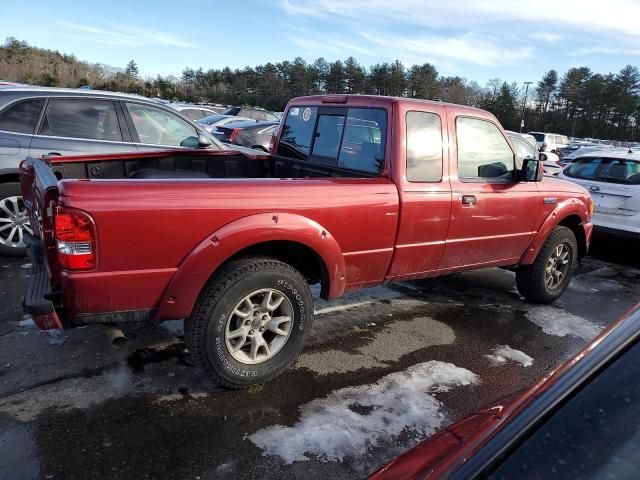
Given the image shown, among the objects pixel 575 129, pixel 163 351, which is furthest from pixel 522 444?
pixel 575 129

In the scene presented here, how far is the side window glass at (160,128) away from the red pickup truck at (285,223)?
1.64m

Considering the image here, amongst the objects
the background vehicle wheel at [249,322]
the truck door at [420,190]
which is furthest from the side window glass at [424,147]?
the background vehicle wheel at [249,322]

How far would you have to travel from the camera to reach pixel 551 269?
5207 millimetres

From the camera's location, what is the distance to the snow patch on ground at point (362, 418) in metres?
2.67

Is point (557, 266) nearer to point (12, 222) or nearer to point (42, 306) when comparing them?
point (42, 306)

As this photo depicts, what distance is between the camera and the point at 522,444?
1173mm

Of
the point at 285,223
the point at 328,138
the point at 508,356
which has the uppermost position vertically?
the point at 328,138

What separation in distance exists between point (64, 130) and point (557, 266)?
5741 mm

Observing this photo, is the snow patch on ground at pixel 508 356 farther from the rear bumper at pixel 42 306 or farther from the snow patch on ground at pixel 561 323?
the rear bumper at pixel 42 306

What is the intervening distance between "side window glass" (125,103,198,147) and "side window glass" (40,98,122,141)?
266 mm

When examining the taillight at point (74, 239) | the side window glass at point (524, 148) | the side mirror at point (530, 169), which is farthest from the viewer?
the side window glass at point (524, 148)

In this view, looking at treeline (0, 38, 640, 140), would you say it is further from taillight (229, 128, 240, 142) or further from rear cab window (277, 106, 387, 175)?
rear cab window (277, 106, 387, 175)

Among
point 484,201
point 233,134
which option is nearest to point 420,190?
point 484,201

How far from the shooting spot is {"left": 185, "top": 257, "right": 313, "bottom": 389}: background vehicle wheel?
2949 mm
